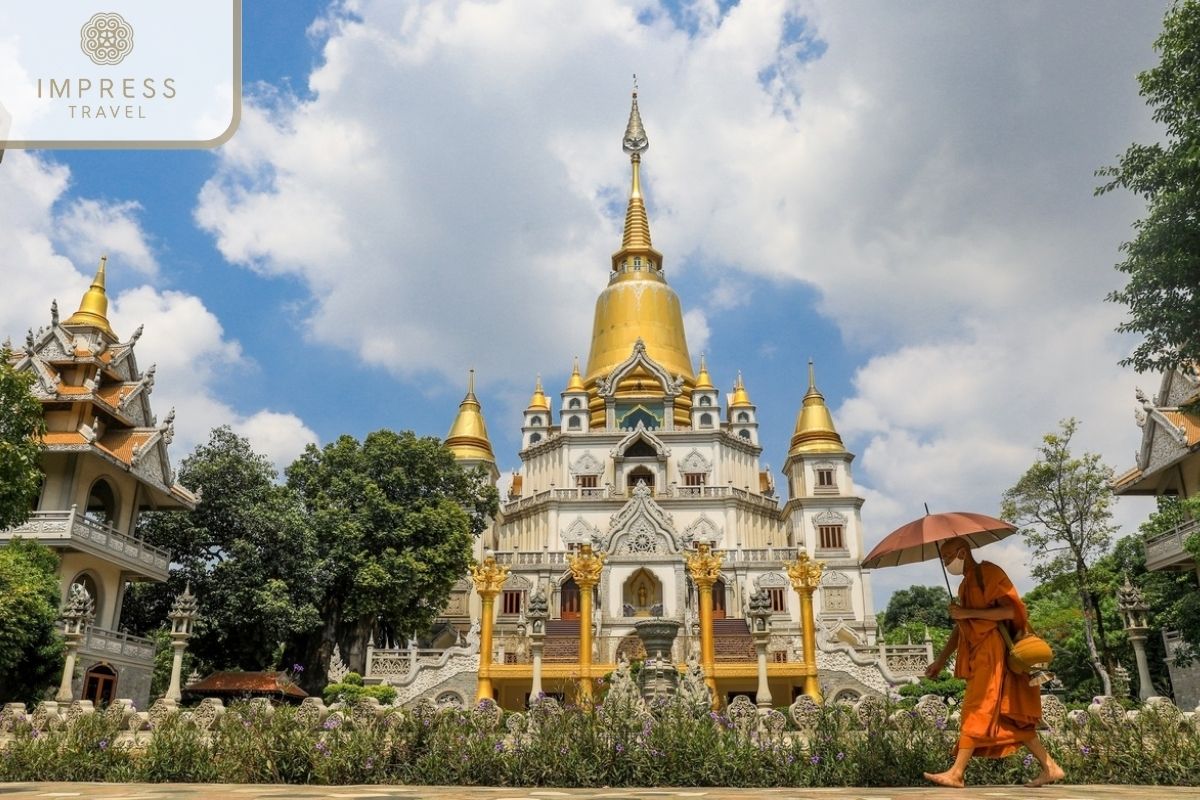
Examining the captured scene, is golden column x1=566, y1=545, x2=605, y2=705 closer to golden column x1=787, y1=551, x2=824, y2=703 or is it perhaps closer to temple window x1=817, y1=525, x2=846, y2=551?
golden column x1=787, y1=551, x2=824, y2=703

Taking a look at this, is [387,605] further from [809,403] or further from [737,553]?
[809,403]

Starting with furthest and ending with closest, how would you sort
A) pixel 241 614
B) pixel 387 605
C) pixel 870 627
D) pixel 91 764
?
pixel 870 627 → pixel 387 605 → pixel 241 614 → pixel 91 764

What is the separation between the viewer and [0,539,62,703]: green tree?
2034 centimetres

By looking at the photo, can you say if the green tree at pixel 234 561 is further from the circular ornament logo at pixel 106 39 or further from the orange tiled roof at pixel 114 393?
the circular ornament logo at pixel 106 39

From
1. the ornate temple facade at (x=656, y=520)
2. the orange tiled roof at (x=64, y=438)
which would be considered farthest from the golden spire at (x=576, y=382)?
the orange tiled roof at (x=64, y=438)

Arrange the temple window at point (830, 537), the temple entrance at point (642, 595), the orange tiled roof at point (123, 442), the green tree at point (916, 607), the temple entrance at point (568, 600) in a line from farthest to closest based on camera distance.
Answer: the green tree at point (916, 607) → the temple window at point (830, 537) → the temple entrance at point (568, 600) → the temple entrance at point (642, 595) → the orange tiled roof at point (123, 442)

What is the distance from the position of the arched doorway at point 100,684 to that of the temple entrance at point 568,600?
1880 centimetres

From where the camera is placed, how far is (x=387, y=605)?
108 feet

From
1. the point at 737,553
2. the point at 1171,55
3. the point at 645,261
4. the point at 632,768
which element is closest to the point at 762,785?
the point at 632,768

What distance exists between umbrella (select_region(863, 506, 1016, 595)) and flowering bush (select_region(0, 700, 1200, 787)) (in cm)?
182

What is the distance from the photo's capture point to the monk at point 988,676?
25.2 feet

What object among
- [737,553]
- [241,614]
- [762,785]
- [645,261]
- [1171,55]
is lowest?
[762,785]

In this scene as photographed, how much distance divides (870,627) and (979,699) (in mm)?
34919

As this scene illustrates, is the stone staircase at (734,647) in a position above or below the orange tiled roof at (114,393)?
below
